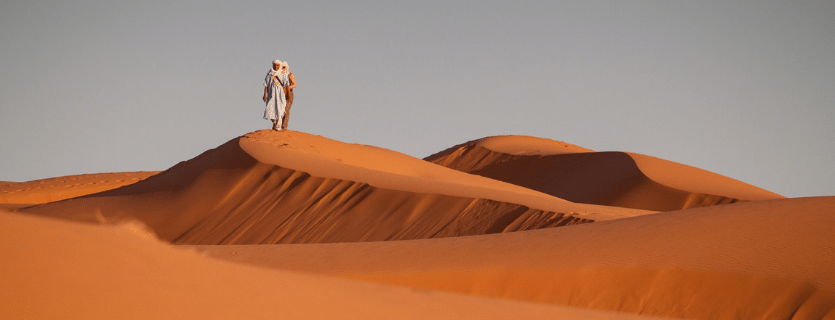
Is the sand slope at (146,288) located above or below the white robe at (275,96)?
below

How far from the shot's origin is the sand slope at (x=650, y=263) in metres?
9.13

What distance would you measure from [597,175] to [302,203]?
76.5 ft

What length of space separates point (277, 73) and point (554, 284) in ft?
38.8

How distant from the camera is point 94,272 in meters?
4.59

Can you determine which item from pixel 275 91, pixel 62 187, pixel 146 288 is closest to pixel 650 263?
pixel 146 288

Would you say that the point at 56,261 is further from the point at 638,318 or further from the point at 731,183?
the point at 731,183

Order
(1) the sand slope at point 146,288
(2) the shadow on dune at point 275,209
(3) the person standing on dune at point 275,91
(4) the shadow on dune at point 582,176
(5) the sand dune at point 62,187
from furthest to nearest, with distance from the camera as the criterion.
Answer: (5) the sand dune at point 62,187 → (4) the shadow on dune at point 582,176 → (3) the person standing on dune at point 275,91 → (2) the shadow on dune at point 275,209 → (1) the sand slope at point 146,288

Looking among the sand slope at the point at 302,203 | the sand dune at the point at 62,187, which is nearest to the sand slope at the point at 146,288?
the sand slope at the point at 302,203

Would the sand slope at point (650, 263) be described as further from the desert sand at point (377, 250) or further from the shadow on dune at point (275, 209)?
the shadow on dune at point (275, 209)

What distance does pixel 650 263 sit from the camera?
10000 millimetres

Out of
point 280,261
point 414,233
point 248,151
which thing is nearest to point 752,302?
point 280,261

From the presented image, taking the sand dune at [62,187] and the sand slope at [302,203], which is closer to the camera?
the sand slope at [302,203]

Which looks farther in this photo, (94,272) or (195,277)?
(195,277)

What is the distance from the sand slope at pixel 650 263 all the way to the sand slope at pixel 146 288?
3.32 metres
